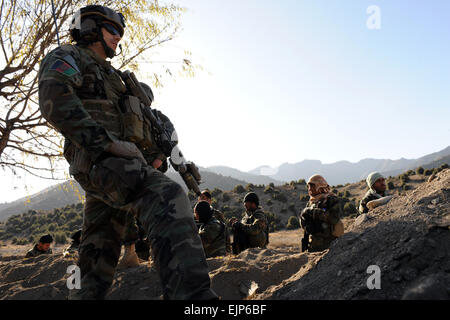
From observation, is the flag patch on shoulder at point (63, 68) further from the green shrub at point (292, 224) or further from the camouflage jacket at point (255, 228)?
the green shrub at point (292, 224)

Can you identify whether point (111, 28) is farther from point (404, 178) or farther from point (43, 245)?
point (404, 178)

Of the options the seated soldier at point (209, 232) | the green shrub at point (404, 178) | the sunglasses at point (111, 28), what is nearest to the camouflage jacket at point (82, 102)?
the sunglasses at point (111, 28)

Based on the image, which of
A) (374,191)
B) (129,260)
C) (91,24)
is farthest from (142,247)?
(374,191)

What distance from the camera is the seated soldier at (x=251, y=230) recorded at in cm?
535

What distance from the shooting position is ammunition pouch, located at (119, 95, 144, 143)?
2102 mm

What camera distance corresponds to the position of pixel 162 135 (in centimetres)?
252

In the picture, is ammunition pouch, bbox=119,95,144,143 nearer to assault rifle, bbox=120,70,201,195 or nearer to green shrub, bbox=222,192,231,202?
assault rifle, bbox=120,70,201,195

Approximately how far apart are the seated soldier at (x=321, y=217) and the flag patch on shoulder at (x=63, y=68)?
3204 millimetres

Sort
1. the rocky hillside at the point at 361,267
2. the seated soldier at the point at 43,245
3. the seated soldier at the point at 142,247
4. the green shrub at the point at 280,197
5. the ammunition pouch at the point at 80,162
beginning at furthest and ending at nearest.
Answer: the green shrub at the point at 280,197, the seated soldier at the point at 43,245, the seated soldier at the point at 142,247, the ammunition pouch at the point at 80,162, the rocky hillside at the point at 361,267

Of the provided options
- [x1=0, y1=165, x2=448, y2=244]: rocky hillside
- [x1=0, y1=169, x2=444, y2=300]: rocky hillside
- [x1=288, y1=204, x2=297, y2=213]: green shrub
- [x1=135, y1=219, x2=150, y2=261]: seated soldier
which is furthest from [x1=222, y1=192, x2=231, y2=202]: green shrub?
[x1=0, y1=169, x2=444, y2=300]: rocky hillside

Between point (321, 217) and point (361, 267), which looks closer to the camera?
point (361, 267)

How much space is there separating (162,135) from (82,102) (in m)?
0.69

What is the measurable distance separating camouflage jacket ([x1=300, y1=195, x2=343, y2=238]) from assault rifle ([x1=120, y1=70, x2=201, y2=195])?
2054mm

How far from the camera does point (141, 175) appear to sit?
1722mm
